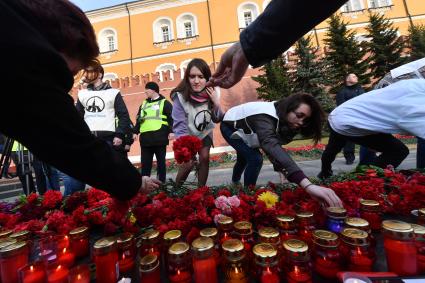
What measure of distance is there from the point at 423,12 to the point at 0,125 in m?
28.8

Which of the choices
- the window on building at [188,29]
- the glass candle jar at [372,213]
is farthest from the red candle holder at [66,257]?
the window on building at [188,29]

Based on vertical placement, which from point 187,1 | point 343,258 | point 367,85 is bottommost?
point 343,258

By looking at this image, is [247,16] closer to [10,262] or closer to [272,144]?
[272,144]

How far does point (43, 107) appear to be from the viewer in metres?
0.73

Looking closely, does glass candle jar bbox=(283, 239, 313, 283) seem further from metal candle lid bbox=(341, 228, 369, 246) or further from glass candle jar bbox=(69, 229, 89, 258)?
glass candle jar bbox=(69, 229, 89, 258)

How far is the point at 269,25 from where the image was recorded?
31.7 inches

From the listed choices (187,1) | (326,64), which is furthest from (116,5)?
(326,64)

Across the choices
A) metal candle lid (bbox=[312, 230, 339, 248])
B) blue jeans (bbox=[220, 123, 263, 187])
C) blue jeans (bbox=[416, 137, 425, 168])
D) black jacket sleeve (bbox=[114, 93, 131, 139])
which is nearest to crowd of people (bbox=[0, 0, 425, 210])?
metal candle lid (bbox=[312, 230, 339, 248])

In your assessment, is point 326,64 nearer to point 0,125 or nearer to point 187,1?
point 187,1

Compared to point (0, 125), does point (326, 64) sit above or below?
above

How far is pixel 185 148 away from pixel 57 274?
3.81 feet

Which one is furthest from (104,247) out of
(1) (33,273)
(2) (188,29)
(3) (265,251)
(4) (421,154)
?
(2) (188,29)

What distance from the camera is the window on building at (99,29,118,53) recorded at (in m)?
23.3

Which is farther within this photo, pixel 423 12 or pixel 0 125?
pixel 423 12
